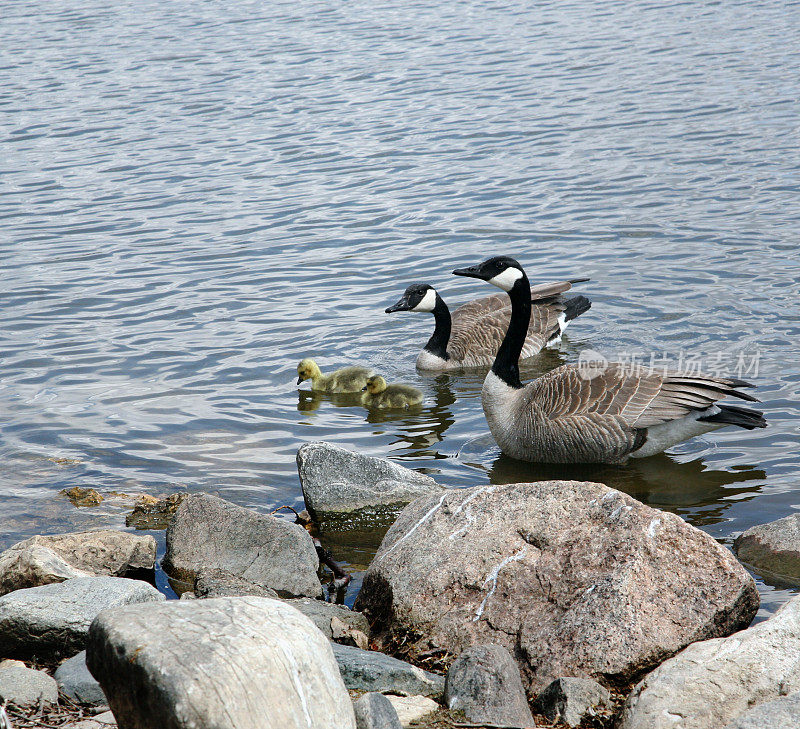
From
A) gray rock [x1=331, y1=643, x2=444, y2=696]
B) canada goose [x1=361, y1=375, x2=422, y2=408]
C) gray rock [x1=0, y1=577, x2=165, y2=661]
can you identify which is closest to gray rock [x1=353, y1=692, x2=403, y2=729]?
gray rock [x1=331, y1=643, x2=444, y2=696]

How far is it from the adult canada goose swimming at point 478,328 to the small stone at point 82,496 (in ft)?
13.5

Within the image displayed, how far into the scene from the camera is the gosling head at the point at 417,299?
10.3 meters

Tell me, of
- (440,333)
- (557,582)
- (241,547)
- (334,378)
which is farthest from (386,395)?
(557,582)

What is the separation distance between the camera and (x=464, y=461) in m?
7.89

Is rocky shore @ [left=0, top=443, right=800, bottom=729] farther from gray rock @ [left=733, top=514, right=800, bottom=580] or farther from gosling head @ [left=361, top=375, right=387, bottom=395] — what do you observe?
gosling head @ [left=361, top=375, right=387, bottom=395]

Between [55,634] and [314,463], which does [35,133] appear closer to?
[314,463]

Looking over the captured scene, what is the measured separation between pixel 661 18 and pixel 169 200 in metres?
14.8

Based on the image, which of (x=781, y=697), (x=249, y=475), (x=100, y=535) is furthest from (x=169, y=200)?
(x=781, y=697)

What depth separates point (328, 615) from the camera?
4957mm

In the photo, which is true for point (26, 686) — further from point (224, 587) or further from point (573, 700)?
point (573, 700)

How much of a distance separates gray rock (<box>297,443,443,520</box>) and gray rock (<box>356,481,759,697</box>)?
51.6 inches

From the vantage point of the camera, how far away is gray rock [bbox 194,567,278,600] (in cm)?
510

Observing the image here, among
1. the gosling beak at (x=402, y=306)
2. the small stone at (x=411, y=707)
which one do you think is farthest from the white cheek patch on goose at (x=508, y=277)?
the small stone at (x=411, y=707)

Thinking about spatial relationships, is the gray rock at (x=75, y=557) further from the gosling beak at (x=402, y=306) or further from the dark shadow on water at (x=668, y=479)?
the gosling beak at (x=402, y=306)
